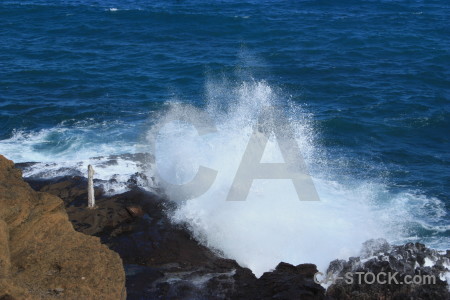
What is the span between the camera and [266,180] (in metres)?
20.6

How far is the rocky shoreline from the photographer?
11.9m

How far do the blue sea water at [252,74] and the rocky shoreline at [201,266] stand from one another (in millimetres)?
4913

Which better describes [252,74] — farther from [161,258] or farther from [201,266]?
[201,266]

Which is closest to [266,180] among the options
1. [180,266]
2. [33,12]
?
[180,266]

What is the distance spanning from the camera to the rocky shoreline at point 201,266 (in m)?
11.9

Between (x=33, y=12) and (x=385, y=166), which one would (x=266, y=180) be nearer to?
(x=385, y=166)

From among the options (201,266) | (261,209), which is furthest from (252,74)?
(201,266)

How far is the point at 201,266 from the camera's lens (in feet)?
45.5

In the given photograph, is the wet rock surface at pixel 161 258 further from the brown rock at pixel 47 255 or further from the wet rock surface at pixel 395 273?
the brown rock at pixel 47 255

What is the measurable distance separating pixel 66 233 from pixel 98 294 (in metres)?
1.61

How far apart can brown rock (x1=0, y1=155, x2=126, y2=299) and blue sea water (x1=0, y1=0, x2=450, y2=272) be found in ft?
40.6

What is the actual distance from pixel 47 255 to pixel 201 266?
20.3 feet

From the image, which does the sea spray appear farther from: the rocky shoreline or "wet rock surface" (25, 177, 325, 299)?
the rocky shoreline

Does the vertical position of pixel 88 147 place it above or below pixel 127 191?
above
